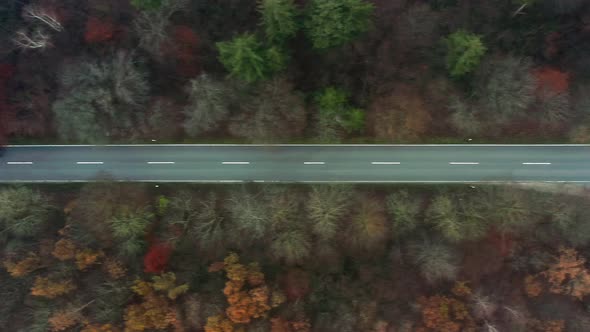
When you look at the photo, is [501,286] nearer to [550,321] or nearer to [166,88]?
[550,321]

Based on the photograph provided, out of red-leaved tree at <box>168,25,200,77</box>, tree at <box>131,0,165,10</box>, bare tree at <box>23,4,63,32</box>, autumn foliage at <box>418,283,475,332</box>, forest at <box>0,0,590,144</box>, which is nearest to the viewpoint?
tree at <box>131,0,165,10</box>

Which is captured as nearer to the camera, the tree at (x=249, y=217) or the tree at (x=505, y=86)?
the tree at (x=249, y=217)

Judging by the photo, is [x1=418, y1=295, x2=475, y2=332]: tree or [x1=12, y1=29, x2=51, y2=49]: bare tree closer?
[x1=418, y1=295, x2=475, y2=332]: tree

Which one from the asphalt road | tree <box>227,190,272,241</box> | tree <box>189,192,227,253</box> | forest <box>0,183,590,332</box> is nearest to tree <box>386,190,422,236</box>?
forest <box>0,183,590,332</box>

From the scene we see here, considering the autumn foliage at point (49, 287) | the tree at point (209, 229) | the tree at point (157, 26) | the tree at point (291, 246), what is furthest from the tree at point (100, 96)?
the tree at point (291, 246)

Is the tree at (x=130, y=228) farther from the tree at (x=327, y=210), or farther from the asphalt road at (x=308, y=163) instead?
the tree at (x=327, y=210)

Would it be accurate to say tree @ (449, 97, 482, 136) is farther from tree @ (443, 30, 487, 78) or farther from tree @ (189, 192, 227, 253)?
tree @ (189, 192, 227, 253)
